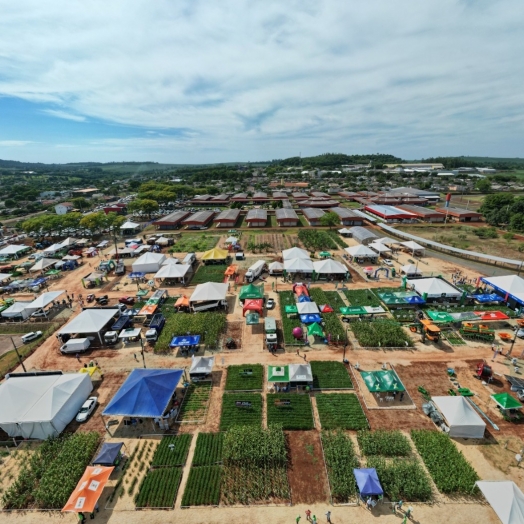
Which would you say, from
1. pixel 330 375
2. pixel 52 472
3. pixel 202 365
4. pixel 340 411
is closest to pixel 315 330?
pixel 330 375

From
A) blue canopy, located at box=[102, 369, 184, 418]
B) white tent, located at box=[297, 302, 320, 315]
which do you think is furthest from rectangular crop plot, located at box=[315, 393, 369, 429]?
blue canopy, located at box=[102, 369, 184, 418]

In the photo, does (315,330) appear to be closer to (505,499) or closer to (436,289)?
(505,499)

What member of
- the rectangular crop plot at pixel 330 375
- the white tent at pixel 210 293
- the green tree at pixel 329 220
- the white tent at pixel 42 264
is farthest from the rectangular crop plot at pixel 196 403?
the green tree at pixel 329 220

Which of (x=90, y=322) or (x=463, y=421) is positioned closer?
(x=463, y=421)

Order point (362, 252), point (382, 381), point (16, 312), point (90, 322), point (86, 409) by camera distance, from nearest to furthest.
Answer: point (86, 409) < point (382, 381) < point (90, 322) < point (16, 312) < point (362, 252)

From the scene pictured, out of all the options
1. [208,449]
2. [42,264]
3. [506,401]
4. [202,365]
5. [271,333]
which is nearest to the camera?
[208,449]

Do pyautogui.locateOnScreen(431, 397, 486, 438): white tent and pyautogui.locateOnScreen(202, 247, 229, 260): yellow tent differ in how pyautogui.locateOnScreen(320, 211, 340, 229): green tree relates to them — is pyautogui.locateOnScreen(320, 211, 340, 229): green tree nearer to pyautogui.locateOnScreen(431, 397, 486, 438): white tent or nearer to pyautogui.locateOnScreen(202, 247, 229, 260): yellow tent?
pyautogui.locateOnScreen(202, 247, 229, 260): yellow tent

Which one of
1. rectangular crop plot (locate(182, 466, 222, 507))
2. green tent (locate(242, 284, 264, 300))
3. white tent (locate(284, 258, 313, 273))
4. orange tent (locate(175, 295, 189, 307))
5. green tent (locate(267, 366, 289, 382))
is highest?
white tent (locate(284, 258, 313, 273))
